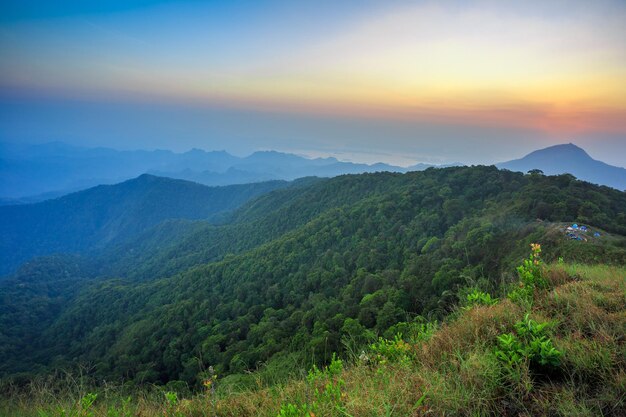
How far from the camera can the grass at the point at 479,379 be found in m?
3.03

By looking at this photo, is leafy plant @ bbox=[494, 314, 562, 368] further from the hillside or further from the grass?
the hillside

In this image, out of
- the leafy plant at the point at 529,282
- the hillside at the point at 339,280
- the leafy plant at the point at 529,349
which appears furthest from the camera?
the hillside at the point at 339,280

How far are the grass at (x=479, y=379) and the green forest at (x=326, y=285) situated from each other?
0.70 metres

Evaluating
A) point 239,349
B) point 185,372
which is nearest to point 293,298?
point 239,349

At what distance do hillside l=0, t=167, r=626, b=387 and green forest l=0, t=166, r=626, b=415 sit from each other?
25cm

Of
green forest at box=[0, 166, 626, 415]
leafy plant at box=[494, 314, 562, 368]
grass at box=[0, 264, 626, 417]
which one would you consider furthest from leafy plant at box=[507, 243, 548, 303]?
leafy plant at box=[494, 314, 562, 368]

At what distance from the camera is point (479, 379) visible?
3.25m

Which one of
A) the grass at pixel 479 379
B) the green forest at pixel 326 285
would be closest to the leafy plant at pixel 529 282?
the grass at pixel 479 379

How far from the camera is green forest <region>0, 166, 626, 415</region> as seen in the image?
1914 cm

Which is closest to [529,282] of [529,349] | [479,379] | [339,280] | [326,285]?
[529,349]

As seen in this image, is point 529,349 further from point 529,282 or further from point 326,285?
point 326,285

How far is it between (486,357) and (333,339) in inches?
1023

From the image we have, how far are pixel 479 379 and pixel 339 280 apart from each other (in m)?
49.5

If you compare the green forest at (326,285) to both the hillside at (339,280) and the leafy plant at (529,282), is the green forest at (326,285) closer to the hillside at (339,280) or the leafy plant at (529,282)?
the hillside at (339,280)
